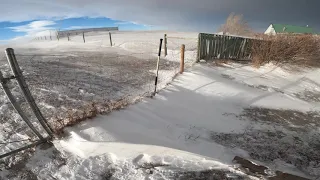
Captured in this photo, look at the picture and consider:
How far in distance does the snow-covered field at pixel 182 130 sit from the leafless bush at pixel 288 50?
2.92 m

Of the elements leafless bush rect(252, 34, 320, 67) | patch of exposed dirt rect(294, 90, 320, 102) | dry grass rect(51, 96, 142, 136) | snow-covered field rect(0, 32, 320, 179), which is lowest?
patch of exposed dirt rect(294, 90, 320, 102)

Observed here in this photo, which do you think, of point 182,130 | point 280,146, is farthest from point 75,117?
point 280,146

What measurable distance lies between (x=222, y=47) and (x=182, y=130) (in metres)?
10.4

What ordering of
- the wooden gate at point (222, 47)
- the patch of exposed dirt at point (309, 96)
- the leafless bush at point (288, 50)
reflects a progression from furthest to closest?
the wooden gate at point (222, 47), the leafless bush at point (288, 50), the patch of exposed dirt at point (309, 96)

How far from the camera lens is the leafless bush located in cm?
1338

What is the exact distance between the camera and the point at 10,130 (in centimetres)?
503

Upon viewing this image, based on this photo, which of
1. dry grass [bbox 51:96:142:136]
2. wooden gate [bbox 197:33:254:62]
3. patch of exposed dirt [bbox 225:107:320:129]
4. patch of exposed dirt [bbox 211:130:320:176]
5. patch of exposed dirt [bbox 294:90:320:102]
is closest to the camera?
patch of exposed dirt [bbox 211:130:320:176]

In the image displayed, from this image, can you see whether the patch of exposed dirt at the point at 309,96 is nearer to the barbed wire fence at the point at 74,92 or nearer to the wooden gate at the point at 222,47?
the barbed wire fence at the point at 74,92

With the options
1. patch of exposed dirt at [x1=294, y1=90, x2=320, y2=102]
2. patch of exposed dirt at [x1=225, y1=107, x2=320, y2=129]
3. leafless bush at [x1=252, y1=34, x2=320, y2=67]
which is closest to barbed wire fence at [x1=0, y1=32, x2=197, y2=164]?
patch of exposed dirt at [x1=225, y1=107, x2=320, y2=129]

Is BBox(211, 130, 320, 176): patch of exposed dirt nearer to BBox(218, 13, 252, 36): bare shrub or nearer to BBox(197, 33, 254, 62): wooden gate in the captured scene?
BBox(197, 33, 254, 62): wooden gate

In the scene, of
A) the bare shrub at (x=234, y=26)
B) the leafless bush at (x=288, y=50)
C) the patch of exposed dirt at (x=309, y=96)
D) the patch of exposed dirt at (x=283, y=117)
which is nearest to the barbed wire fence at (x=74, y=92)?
the patch of exposed dirt at (x=283, y=117)

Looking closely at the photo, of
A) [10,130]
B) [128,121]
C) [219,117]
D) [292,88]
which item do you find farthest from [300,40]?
[10,130]

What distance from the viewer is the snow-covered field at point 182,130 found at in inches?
153

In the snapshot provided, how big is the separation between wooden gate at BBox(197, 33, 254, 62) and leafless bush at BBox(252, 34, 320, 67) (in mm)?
1465
